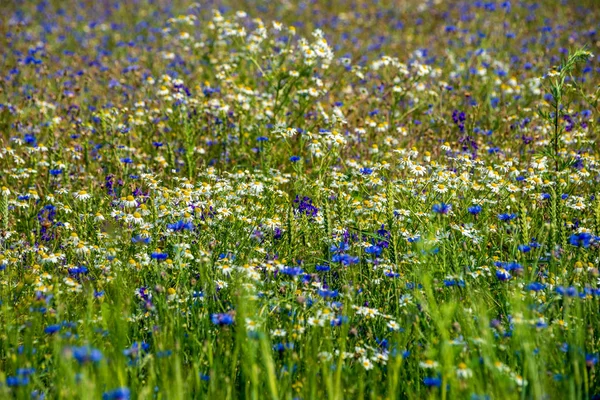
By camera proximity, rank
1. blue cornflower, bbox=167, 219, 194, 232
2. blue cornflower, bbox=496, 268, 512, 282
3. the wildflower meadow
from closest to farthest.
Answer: the wildflower meadow, blue cornflower, bbox=496, 268, 512, 282, blue cornflower, bbox=167, 219, 194, 232

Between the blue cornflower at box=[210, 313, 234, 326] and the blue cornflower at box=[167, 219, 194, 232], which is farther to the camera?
the blue cornflower at box=[167, 219, 194, 232]

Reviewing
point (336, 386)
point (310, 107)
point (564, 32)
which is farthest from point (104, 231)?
point (564, 32)

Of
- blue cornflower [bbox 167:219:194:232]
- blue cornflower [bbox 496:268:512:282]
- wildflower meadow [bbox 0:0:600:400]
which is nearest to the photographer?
wildflower meadow [bbox 0:0:600:400]

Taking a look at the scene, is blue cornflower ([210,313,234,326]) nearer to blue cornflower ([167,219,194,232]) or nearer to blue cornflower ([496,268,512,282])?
blue cornflower ([167,219,194,232])

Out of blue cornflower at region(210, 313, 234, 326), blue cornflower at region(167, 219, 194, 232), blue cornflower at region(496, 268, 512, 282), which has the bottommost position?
blue cornflower at region(210, 313, 234, 326)

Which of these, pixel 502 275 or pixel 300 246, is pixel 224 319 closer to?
pixel 300 246

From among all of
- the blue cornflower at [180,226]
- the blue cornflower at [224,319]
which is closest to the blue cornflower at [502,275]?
the blue cornflower at [224,319]

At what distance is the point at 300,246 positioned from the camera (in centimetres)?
391

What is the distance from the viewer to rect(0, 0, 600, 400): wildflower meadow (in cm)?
263

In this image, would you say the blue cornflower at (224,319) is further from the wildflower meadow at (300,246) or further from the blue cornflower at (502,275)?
the blue cornflower at (502,275)

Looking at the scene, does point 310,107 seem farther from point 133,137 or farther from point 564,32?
point 564,32

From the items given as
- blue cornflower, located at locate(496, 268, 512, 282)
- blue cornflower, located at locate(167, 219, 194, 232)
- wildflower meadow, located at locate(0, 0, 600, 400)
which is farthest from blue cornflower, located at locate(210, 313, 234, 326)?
blue cornflower, located at locate(496, 268, 512, 282)

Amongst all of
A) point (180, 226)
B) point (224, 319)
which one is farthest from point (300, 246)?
point (224, 319)

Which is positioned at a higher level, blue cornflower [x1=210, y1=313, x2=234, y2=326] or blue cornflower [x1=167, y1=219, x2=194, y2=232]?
blue cornflower [x1=167, y1=219, x2=194, y2=232]
